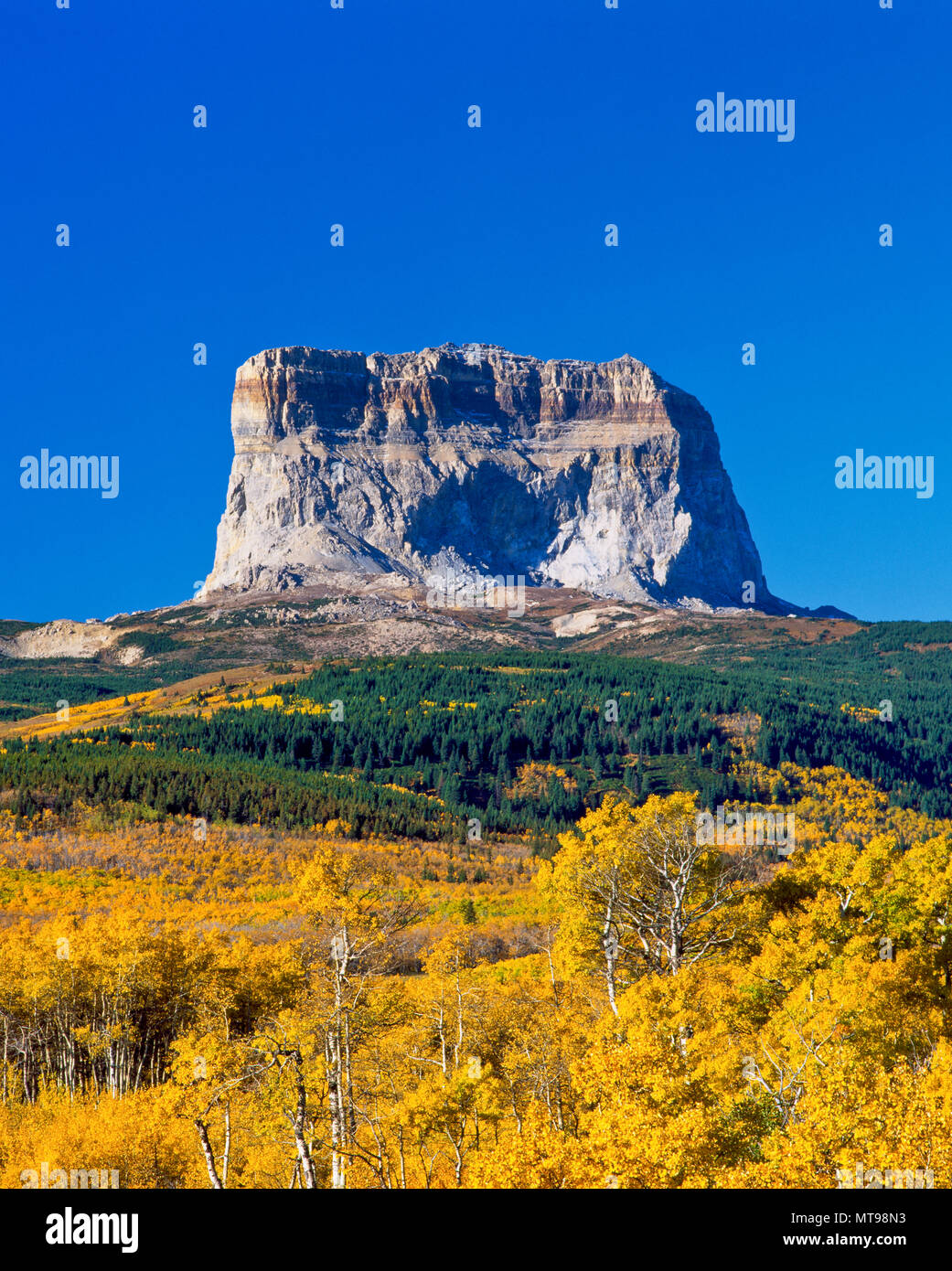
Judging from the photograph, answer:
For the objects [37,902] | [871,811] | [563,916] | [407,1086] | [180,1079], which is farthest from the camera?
[871,811]

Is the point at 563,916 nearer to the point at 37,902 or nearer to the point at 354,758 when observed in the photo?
the point at 37,902

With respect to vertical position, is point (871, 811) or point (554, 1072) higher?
point (554, 1072)

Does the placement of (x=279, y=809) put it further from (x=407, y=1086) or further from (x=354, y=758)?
(x=407, y=1086)

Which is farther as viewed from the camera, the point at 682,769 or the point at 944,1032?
the point at 682,769

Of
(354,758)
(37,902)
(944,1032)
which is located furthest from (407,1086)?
(354,758)
